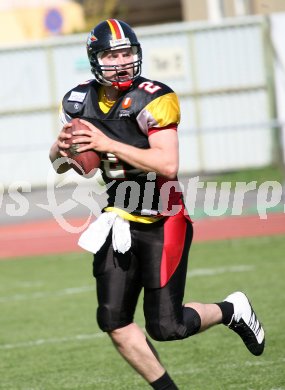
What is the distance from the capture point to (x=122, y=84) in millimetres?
4086

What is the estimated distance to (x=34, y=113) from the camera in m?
14.7

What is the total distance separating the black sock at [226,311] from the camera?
173 inches

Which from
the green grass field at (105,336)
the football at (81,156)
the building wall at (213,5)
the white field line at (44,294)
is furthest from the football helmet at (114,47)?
the building wall at (213,5)

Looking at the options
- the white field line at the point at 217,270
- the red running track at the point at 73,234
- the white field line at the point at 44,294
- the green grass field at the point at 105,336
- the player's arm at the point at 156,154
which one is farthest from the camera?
the red running track at the point at 73,234

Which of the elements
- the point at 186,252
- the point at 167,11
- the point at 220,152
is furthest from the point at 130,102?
the point at 167,11

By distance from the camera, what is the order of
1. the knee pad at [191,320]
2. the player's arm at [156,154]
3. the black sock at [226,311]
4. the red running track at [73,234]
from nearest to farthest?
1. the player's arm at [156,154]
2. the knee pad at [191,320]
3. the black sock at [226,311]
4. the red running track at [73,234]

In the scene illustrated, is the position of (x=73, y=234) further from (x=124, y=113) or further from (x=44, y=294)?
(x=124, y=113)

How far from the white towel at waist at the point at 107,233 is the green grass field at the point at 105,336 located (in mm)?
878

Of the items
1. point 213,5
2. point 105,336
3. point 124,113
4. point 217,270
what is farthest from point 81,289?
point 213,5

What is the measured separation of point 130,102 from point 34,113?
10797 mm

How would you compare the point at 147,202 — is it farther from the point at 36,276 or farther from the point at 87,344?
the point at 36,276

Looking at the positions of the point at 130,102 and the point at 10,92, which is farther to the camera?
the point at 10,92

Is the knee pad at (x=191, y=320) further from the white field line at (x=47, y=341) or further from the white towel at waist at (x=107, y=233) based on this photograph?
the white field line at (x=47, y=341)

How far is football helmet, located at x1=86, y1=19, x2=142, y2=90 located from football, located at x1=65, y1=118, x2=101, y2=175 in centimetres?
24
